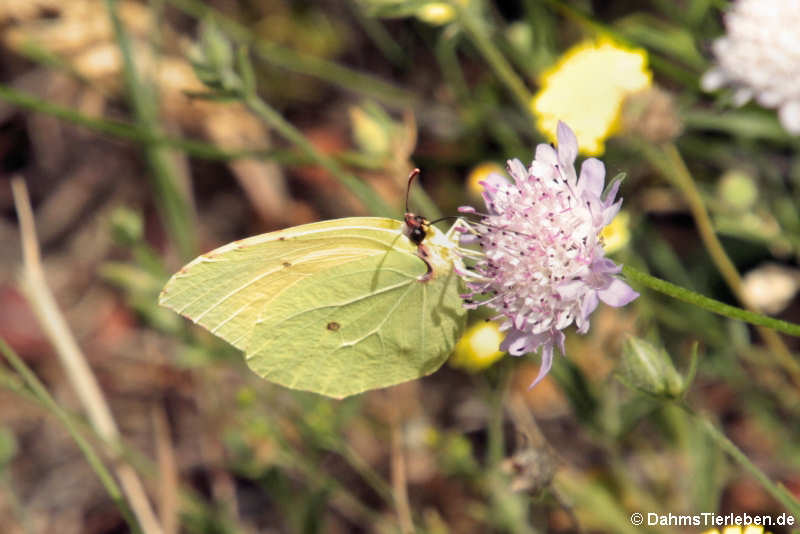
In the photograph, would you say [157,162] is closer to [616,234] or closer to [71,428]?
[71,428]

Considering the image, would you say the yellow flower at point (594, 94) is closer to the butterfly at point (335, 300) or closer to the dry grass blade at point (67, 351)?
the butterfly at point (335, 300)

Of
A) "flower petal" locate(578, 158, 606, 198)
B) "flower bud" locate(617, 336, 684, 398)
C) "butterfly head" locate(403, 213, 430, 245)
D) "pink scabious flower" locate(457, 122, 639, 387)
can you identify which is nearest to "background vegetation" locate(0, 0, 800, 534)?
"flower bud" locate(617, 336, 684, 398)

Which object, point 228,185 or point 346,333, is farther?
point 228,185

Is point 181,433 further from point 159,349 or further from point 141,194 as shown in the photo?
point 141,194

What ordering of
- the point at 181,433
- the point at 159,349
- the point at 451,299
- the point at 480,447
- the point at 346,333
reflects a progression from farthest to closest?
the point at 159,349 → the point at 181,433 → the point at 480,447 → the point at 346,333 → the point at 451,299

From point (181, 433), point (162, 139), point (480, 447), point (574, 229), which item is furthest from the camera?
point (181, 433)

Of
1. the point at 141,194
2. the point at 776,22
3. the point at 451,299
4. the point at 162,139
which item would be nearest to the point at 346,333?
the point at 451,299

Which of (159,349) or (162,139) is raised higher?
(162,139)
